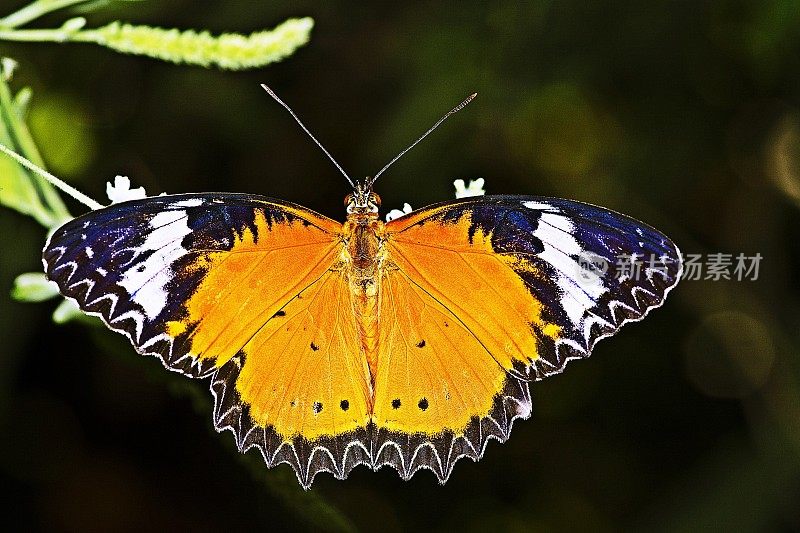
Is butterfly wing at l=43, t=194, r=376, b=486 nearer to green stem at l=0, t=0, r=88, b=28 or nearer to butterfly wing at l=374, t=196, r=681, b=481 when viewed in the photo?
butterfly wing at l=374, t=196, r=681, b=481

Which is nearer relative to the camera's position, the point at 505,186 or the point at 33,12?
the point at 33,12

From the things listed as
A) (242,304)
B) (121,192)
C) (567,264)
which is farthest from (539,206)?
(121,192)

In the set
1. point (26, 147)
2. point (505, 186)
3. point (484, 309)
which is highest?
point (505, 186)

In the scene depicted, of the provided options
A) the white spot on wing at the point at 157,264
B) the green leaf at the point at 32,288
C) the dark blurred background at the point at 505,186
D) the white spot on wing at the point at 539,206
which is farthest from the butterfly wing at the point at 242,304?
the dark blurred background at the point at 505,186

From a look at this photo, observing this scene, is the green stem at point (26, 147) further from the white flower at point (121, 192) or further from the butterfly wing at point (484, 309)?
the butterfly wing at point (484, 309)

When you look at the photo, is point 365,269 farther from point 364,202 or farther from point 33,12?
point 33,12
